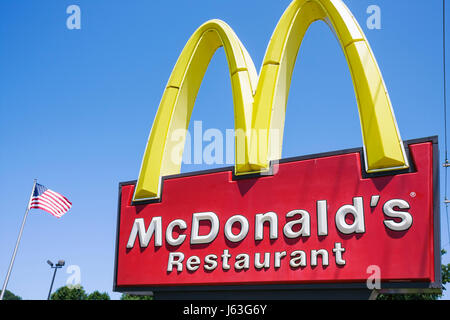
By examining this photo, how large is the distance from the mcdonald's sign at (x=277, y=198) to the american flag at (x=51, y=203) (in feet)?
20.7

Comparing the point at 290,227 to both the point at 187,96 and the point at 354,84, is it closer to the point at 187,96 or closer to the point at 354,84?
the point at 354,84

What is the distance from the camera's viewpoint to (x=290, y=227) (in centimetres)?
1002

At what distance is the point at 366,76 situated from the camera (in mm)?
10055

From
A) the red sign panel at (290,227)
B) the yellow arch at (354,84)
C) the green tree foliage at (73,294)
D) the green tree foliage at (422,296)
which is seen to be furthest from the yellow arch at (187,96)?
the green tree foliage at (73,294)

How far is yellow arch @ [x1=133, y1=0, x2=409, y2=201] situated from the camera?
31.8 ft

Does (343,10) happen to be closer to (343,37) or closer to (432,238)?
(343,37)

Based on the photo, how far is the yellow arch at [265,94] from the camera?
968 cm

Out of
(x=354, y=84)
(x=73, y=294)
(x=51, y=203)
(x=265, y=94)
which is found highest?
(x=73, y=294)

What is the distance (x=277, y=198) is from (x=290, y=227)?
2.44ft

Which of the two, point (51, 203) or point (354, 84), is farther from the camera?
point (51, 203)

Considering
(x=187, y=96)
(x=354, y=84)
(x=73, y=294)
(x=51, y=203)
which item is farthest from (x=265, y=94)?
(x=73, y=294)

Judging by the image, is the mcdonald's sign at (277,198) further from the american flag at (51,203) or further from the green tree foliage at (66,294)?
the green tree foliage at (66,294)

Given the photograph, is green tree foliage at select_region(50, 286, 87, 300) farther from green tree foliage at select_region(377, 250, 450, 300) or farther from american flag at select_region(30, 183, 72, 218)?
american flag at select_region(30, 183, 72, 218)
